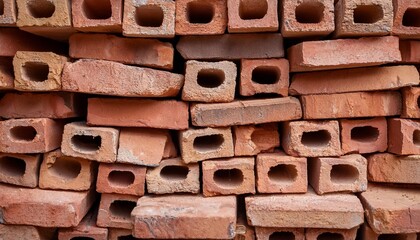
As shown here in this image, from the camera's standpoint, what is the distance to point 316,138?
5.98 feet

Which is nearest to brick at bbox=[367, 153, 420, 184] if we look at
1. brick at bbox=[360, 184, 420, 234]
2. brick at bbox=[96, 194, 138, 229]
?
brick at bbox=[360, 184, 420, 234]

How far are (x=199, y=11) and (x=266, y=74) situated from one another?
1.59 ft

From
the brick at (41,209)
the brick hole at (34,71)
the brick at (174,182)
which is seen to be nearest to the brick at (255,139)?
the brick at (174,182)

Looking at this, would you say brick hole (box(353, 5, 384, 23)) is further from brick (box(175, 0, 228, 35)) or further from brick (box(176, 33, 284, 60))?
brick (box(175, 0, 228, 35))

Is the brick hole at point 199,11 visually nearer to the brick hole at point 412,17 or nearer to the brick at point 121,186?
the brick at point 121,186

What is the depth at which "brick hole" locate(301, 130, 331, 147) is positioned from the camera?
5.51ft

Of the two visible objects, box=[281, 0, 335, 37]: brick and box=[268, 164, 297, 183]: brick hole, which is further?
box=[268, 164, 297, 183]: brick hole

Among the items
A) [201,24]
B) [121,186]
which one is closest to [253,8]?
[201,24]

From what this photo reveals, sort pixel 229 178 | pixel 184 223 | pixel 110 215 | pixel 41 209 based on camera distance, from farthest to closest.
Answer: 1. pixel 229 178
2. pixel 110 215
3. pixel 41 209
4. pixel 184 223

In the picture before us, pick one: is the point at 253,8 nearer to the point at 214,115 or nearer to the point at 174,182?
the point at 214,115

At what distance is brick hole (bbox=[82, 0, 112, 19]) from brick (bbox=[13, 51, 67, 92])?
0.82 ft

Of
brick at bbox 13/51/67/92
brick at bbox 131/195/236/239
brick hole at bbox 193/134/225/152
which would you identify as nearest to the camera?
brick at bbox 131/195/236/239

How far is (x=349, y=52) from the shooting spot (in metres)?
1.52

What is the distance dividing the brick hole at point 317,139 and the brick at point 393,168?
24 cm
